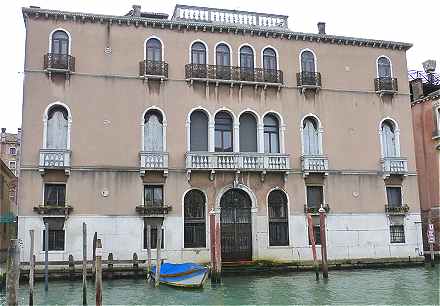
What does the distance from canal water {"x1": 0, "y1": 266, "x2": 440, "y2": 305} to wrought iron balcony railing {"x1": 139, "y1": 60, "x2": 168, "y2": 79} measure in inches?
257

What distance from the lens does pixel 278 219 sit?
Answer: 18047 mm

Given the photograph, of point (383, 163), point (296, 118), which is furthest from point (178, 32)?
point (383, 163)

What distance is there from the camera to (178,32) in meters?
18.1

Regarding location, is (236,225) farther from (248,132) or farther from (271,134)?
(271,134)

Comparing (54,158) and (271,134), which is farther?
(271,134)

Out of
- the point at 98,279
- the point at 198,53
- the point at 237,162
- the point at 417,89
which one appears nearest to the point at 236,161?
the point at 237,162

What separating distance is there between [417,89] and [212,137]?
10.3 metres

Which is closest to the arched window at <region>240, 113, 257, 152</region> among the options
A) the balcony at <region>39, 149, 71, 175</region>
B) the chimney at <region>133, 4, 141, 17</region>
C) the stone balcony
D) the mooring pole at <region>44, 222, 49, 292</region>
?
the stone balcony

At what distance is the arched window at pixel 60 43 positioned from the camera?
17000mm

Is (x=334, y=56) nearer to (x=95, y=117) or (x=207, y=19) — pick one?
(x=207, y=19)

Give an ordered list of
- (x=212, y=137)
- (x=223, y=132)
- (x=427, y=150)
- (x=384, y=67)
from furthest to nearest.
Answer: (x=427, y=150) < (x=384, y=67) < (x=223, y=132) < (x=212, y=137)

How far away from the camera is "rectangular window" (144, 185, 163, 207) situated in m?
17.0

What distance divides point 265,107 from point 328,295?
7.57 meters

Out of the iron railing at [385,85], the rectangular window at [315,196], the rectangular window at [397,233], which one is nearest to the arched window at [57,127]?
the rectangular window at [315,196]
